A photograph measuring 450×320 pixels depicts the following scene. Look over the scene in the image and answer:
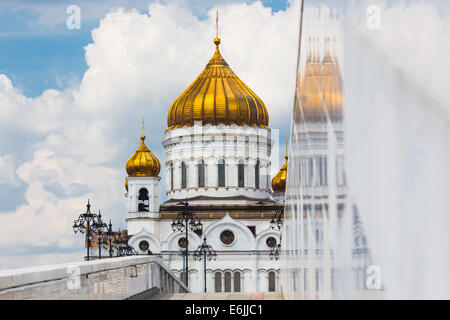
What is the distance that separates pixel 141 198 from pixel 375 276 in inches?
2172

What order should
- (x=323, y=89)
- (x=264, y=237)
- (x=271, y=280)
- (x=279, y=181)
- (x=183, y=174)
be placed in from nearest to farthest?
(x=323, y=89) < (x=264, y=237) < (x=271, y=280) < (x=183, y=174) < (x=279, y=181)

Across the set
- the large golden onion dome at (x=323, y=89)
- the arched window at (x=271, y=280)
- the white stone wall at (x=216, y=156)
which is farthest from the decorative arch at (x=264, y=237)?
the large golden onion dome at (x=323, y=89)

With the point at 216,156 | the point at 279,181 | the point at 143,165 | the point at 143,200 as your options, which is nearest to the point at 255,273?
the point at 279,181

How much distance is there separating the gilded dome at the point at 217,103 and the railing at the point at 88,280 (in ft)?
141

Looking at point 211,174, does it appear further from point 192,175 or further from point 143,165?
point 143,165

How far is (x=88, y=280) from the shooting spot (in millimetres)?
6852

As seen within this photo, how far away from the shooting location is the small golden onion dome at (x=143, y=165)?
56.0m

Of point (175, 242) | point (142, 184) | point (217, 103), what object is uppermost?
point (217, 103)

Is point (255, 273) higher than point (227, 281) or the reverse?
higher

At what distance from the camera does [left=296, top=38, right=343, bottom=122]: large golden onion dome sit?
1.95 meters

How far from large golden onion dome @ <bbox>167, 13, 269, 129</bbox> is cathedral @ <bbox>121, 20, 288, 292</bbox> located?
77mm

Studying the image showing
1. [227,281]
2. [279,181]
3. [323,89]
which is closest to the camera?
[323,89]

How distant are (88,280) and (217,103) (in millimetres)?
49674
